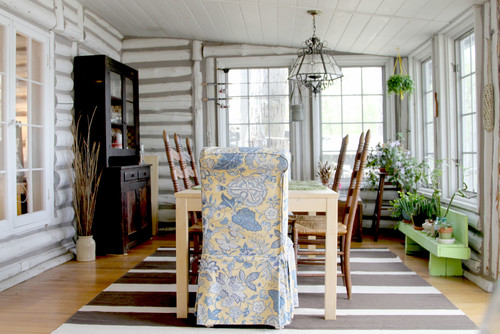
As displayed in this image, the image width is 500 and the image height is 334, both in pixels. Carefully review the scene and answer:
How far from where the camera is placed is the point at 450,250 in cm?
385

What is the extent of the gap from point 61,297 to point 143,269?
0.91 metres

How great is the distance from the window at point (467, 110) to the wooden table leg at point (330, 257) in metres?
1.88

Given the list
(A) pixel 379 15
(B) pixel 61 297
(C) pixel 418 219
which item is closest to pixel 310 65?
(A) pixel 379 15

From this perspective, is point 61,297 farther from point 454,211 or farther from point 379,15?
point 379,15

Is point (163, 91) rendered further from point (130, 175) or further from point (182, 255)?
point (182, 255)

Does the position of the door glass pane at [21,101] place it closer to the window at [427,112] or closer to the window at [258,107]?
the window at [258,107]

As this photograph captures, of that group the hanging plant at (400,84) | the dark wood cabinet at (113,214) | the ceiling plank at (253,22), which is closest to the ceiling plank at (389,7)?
the hanging plant at (400,84)

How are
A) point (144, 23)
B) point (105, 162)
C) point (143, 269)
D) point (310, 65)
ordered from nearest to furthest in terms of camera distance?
point (310, 65) < point (143, 269) < point (105, 162) < point (144, 23)

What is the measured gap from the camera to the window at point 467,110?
4.17 metres

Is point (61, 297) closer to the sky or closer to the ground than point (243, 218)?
closer to the ground

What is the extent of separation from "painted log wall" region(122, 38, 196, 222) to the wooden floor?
1895 millimetres

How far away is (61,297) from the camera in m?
3.49

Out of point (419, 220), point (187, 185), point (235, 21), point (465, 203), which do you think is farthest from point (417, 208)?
point (235, 21)

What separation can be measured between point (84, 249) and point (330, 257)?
2.86 m
